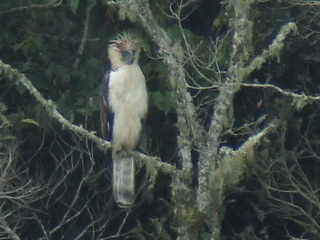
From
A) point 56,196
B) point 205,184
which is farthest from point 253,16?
point 56,196

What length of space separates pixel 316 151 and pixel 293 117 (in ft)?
1.03

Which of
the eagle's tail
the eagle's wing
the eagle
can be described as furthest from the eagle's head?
the eagle's tail

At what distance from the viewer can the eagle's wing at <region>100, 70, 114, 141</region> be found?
32.1 ft

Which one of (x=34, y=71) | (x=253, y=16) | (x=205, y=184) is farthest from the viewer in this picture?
(x=34, y=71)

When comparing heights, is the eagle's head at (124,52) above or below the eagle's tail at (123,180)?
above

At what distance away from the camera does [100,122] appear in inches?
408

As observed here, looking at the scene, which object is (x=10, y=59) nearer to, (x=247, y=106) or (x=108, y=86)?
(x=108, y=86)

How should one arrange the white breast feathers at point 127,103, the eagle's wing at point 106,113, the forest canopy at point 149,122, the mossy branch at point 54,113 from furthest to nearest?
the forest canopy at point 149,122, the eagle's wing at point 106,113, the white breast feathers at point 127,103, the mossy branch at point 54,113

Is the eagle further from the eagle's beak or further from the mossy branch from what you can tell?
the mossy branch

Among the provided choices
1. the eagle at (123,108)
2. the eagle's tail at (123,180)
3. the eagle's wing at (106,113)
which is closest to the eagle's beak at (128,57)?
the eagle at (123,108)

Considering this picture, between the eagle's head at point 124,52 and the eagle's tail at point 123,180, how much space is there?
26.3 inches

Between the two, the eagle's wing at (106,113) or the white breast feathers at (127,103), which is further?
the eagle's wing at (106,113)

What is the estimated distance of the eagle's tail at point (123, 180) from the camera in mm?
9805

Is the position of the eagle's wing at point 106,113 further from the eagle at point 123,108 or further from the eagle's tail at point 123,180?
the eagle's tail at point 123,180
